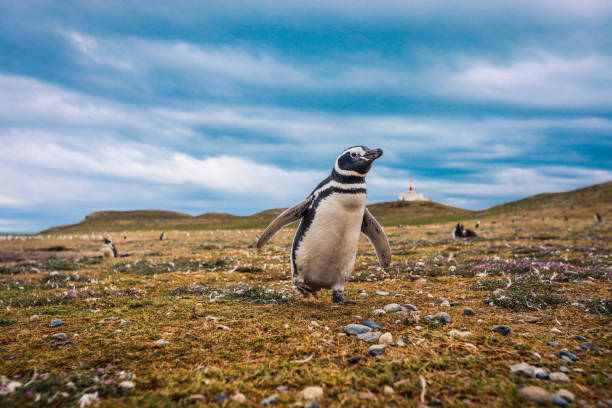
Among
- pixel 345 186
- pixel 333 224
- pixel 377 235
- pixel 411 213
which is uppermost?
pixel 411 213

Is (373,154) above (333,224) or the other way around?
above

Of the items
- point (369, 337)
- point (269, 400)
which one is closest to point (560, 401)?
point (369, 337)

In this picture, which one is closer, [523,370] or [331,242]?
[523,370]

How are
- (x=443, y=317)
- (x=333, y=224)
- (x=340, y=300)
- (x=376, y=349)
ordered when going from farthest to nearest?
(x=340, y=300)
(x=333, y=224)
(x=443, y=317)
(x=376, y=349)

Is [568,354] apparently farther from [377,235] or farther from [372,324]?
[377,235]

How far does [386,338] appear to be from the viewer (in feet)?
13.2

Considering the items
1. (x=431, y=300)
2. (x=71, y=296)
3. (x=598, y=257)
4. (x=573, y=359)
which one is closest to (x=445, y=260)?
(x=598, y=257)

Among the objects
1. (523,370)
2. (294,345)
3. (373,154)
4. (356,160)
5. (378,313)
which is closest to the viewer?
(523,370)

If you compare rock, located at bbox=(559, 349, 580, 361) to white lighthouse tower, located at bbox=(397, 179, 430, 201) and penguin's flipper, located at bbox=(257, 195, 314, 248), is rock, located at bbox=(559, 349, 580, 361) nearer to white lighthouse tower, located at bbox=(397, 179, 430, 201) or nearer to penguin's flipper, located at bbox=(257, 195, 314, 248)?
penguin's flipper, located at bbox=(257, 195, 314, 248)

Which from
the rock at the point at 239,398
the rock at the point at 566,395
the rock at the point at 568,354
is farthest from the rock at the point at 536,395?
the rock at the point at 239,398

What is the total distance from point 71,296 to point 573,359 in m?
8.47

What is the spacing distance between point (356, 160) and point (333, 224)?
3.91ft

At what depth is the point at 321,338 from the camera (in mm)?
4172

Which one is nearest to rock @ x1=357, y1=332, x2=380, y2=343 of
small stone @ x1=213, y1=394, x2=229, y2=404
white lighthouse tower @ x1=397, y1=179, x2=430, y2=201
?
small stone @ x1=213, y1=394, x2=229, y2=404
